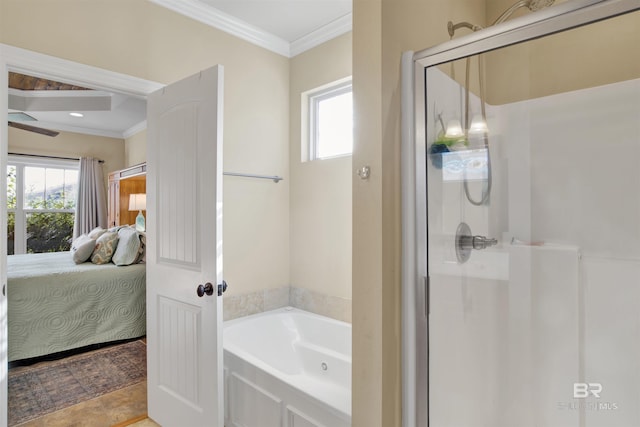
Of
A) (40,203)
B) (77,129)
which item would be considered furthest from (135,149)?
(40,203)

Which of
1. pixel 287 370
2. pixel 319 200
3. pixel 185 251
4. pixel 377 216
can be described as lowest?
pixel 287 370

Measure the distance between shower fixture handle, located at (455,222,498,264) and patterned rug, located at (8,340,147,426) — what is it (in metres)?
2.57

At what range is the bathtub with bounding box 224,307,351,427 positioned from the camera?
156 cm

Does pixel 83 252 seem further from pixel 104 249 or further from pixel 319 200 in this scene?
pixel 319 200

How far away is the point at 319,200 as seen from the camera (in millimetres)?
2742

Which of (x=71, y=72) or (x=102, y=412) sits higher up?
(x=71, y=72)

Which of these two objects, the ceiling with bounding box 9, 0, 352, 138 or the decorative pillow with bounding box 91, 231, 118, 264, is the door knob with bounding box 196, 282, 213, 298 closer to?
the ceiling with bounding box 9, 0, 352, 138

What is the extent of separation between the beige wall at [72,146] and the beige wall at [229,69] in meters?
4.18

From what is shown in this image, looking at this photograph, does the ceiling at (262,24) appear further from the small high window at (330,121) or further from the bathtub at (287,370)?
the bathtub at (287,370)

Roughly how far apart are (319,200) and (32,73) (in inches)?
70.5

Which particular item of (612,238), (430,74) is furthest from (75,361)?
(612,238)

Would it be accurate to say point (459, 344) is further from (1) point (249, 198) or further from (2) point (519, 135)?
(1) point (249, 198)

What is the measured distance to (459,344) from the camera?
1.33 metres

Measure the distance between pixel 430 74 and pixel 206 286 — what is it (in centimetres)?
135
